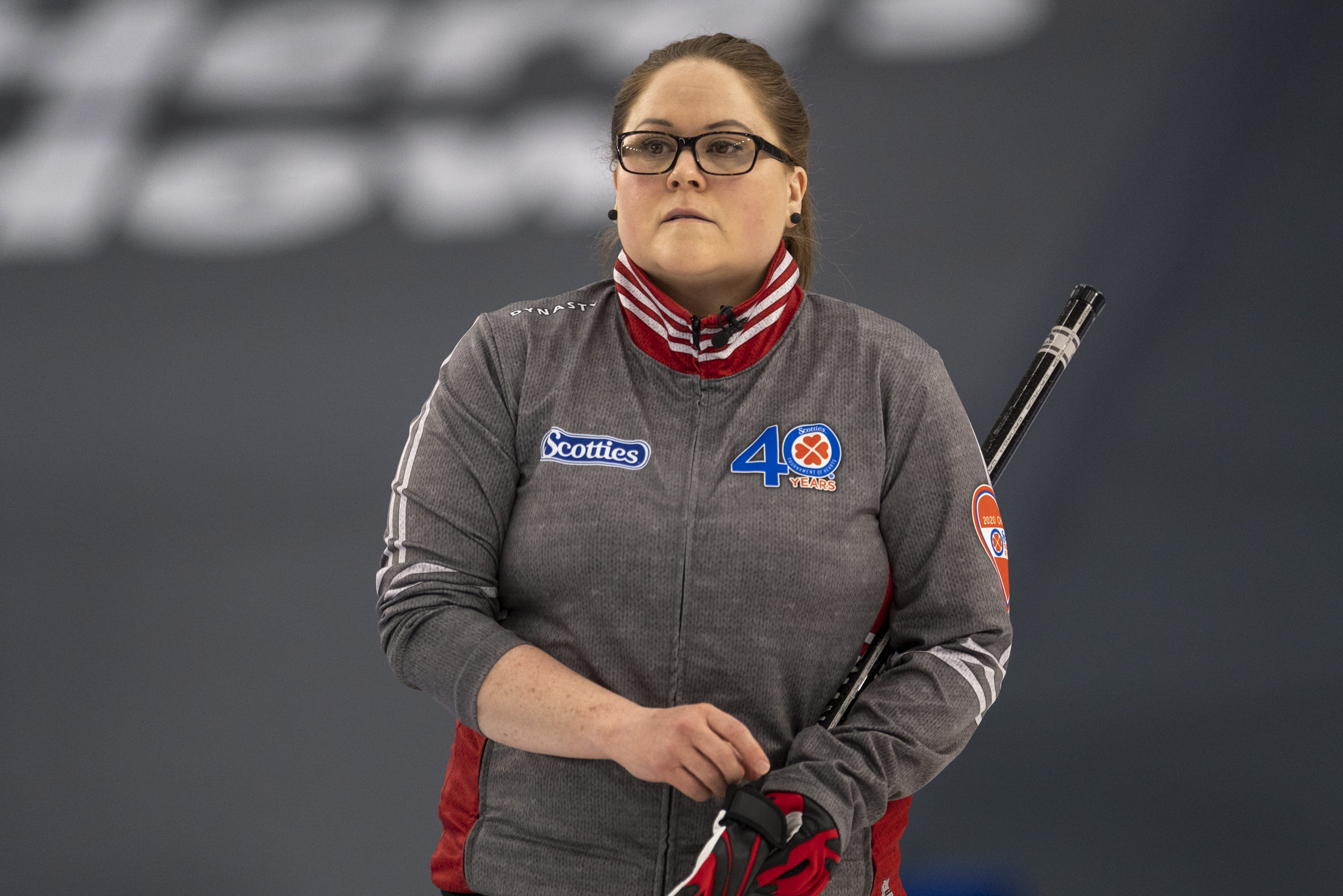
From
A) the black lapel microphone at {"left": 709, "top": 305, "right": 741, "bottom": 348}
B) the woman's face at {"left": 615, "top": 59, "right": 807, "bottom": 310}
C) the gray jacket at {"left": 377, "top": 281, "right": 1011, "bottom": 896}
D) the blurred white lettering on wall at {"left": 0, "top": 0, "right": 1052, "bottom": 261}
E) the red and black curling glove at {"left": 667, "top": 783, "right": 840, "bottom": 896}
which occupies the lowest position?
the red and black curling glove at {"left": 667, "top": 783, "right": 840, "bottom": 896}

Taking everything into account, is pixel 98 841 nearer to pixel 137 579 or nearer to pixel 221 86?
pixel 137 579

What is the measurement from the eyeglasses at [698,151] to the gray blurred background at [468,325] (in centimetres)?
139

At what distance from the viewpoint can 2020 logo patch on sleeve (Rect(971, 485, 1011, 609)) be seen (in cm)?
136

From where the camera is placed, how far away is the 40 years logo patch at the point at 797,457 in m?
1.33

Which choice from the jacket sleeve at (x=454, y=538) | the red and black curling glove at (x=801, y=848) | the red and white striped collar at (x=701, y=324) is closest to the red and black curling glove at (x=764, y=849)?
the red and black curling glove at (x=801, y=848)

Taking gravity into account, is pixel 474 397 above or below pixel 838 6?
below

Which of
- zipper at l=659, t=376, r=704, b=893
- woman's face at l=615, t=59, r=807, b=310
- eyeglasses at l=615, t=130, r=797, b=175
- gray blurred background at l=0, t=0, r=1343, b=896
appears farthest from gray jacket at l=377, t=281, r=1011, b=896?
gray blurred background at l=0, t=0, r=1343, b=896

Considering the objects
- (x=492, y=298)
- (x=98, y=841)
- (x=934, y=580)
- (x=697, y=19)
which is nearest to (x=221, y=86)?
(x=492, y=298)

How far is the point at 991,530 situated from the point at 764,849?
434 millimetres

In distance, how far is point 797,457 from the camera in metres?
1.34

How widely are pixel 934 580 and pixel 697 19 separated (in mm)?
1859

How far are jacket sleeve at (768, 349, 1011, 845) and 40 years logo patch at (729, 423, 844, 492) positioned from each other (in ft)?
0.23

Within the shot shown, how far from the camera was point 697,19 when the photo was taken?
2.82m

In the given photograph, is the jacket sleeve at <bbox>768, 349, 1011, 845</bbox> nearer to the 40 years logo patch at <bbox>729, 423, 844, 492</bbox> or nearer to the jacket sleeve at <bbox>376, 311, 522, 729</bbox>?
the 40 years logo patch at <bbox>729, 423, 844, 492</bbox>
